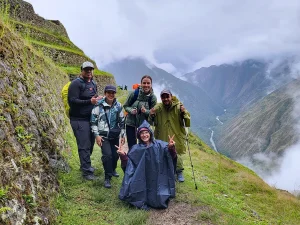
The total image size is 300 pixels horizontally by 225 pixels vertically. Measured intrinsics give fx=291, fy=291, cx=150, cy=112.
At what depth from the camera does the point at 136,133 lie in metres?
7.28

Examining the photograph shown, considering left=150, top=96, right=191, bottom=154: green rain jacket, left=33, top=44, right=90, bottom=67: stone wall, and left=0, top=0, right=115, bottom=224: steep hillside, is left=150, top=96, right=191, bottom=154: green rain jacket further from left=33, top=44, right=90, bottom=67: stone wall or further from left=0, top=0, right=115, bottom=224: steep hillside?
left=33, top=44, right=90, bottom=67: stone wall

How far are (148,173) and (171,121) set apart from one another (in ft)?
5.58

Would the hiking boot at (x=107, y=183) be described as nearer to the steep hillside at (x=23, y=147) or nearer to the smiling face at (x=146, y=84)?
the steep hillside at (x=23, y=147)

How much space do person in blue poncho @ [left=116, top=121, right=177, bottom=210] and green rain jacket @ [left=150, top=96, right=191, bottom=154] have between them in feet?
3.10

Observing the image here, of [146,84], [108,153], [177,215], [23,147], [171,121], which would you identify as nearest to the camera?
[23,147]

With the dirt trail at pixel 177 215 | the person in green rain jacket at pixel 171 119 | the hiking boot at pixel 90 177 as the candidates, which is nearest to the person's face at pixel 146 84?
the person in green rain jacket at pixel 171 119

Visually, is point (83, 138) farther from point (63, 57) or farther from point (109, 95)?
point (63, 57)

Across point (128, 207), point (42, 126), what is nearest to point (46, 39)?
point (42, 126)

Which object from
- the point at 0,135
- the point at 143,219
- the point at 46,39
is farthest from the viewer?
the point at 46,39

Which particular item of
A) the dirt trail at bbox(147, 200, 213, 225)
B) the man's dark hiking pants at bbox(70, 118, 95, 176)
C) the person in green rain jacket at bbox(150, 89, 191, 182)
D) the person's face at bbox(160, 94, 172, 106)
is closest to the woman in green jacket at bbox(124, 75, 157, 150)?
the person in green rain jacket at bbox(150, 89, 191, 182)

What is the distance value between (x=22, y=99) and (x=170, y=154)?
3.63 meters

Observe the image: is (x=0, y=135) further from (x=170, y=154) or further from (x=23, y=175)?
(x=170, y=154)

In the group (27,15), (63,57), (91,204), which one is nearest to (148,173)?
(91,204)

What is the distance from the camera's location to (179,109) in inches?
308
